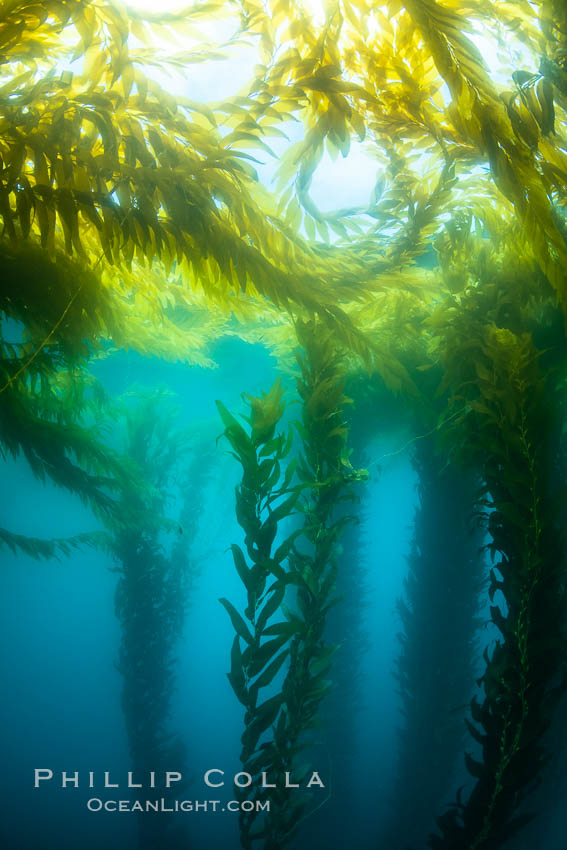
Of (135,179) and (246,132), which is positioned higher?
(246,132)

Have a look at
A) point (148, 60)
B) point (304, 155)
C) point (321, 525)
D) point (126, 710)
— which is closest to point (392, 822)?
point (126, 710)

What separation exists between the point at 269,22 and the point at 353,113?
1.74 ft

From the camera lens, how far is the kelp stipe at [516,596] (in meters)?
2.47

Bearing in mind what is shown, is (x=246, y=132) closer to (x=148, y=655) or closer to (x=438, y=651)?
(x=438, y=651)

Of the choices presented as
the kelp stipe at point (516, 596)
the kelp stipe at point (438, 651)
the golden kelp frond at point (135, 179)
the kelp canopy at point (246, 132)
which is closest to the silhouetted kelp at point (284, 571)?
the kelp canopy at point (246, 132)

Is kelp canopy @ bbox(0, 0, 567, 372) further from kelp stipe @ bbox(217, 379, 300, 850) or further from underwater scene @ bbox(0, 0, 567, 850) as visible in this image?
kelp stipe @ bbox(217, 379, 300, 850)

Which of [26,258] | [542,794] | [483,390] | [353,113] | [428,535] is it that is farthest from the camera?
[428,535]

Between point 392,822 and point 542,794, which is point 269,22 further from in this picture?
point 392,822

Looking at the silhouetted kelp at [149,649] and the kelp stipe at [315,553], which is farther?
the silhouetted kelp at [149,649]

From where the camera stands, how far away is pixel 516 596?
2.62 meters

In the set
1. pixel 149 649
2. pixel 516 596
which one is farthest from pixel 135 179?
pixel 149 649

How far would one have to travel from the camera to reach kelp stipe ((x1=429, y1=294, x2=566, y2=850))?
8.10ft

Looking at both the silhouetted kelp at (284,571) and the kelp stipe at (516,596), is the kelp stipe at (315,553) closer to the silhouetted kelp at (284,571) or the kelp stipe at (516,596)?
the silhouetted kelp at (284,571)

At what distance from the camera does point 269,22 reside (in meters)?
1.72
